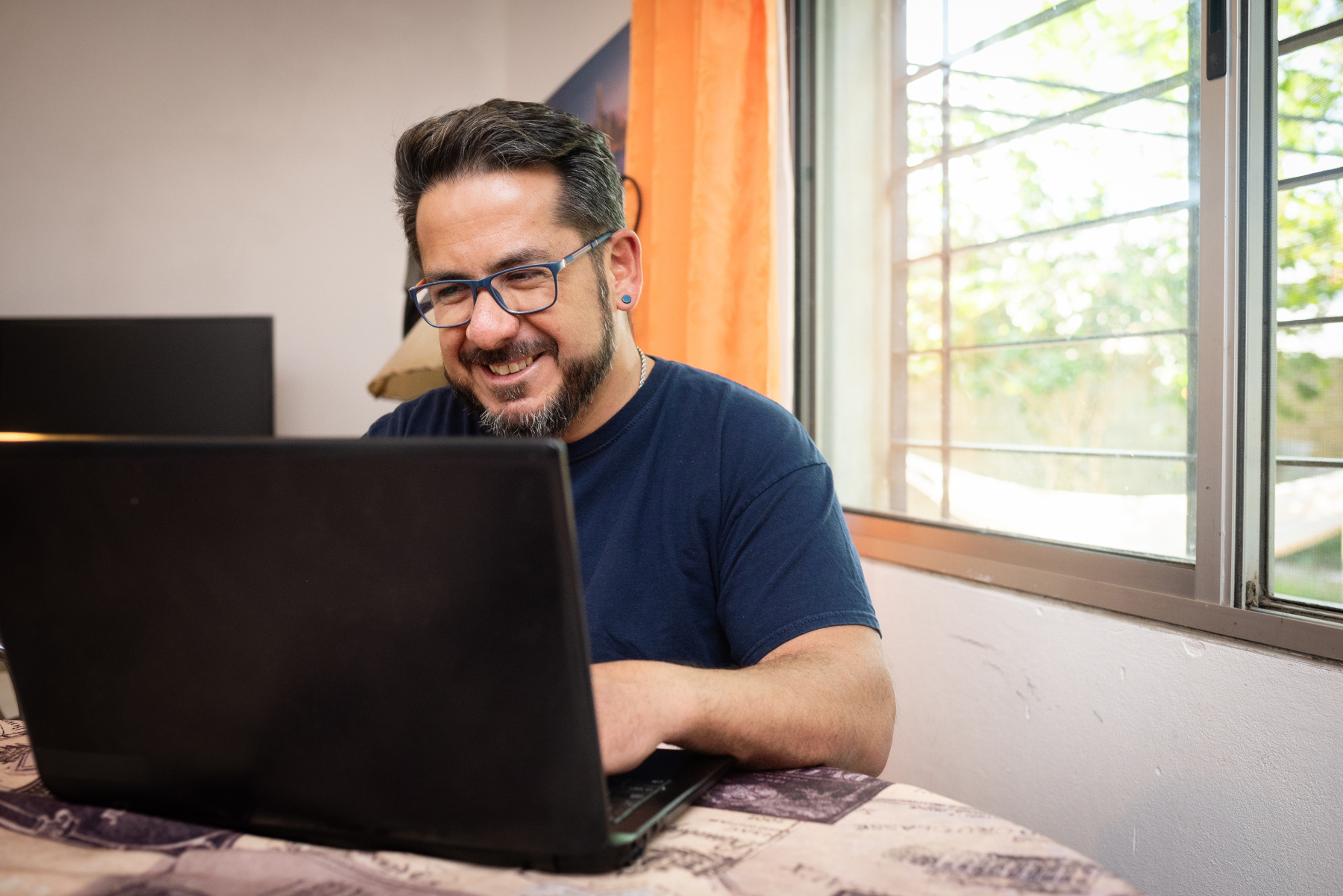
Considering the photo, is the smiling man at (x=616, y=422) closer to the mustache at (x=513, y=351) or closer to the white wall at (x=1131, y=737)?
the mustache at (x=513, y=351)

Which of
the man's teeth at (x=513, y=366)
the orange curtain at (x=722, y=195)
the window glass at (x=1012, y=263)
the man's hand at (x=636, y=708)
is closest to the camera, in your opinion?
the man's hand at (x=636, y=708)

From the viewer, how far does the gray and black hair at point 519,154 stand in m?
1.03

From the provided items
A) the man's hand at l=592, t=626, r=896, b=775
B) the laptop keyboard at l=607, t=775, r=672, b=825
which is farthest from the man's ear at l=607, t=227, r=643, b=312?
the laptop keyboard at l=607, t=775, r=672, b=825

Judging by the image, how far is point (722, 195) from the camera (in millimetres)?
1778

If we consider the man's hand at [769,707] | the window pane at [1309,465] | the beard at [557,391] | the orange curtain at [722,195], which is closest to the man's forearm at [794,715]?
the man's hand at [769,707]

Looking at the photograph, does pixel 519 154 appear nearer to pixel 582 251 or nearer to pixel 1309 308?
pixel 582 251

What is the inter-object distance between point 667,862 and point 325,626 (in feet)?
0.73

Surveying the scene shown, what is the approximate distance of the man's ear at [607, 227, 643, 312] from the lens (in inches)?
44.6

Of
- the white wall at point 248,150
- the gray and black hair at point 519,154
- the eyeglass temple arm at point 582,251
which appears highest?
the white wall at point 248,150

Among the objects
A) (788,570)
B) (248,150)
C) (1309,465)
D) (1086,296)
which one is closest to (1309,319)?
(1309,465)

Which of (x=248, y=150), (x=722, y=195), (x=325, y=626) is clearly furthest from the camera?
(x=248, y=150)

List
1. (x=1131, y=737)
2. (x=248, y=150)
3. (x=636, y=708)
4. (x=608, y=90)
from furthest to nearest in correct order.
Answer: (x=248, y=150)
(x=608, y=90)
(x=1131, y=737)
(x=636, y=708)

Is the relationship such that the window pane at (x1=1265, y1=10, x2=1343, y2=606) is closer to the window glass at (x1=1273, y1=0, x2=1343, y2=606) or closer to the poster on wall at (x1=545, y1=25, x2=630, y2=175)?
the window glass at (x1=1273, y1=0, x2=1343, y2=606)

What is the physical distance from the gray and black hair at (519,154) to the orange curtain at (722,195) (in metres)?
0.64
